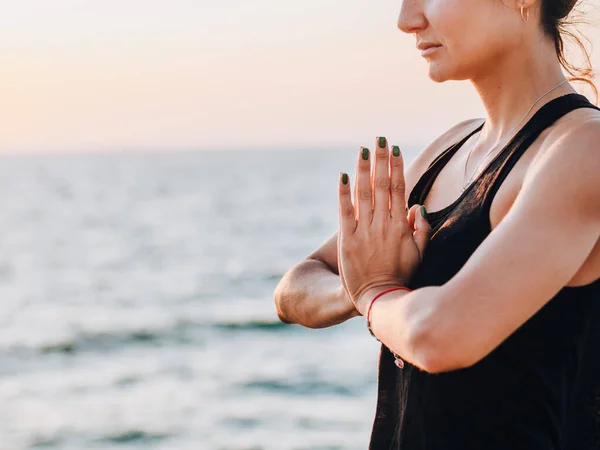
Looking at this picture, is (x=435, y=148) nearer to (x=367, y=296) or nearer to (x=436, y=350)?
(x=367, y=296)

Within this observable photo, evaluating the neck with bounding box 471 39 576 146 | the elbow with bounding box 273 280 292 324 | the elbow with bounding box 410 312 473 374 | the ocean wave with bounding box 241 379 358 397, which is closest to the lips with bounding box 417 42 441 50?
the neck with bounding box 471 39 576 146

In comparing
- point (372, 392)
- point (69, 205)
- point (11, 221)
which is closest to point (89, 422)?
point (372, 392)

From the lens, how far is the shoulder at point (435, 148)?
2.29m

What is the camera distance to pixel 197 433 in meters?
9.11

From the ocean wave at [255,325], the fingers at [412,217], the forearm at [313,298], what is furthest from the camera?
the ocean wave at [255,325]

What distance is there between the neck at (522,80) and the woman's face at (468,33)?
21 mm

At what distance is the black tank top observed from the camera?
5.66ft

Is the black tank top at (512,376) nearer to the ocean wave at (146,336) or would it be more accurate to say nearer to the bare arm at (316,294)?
the bare arm at (316,294)

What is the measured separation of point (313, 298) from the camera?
7.38 ft

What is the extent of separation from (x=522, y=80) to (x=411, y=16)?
267 mm

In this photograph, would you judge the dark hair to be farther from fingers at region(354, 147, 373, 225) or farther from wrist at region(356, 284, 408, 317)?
wrist at region(356, 284, 408, 317)

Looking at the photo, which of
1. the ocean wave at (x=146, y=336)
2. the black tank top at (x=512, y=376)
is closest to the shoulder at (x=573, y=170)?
the black tank top at (x=512, y=376)

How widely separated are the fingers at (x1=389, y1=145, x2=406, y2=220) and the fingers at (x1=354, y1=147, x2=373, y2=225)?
0.15 ft

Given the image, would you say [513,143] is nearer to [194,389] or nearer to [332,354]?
[194,389]
